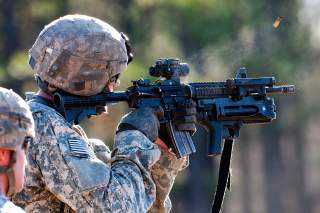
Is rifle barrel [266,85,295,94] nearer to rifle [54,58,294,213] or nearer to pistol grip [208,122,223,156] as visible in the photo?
rifle [54,58,294,213]

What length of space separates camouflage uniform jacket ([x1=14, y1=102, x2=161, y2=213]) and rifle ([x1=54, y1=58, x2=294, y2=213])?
21cm

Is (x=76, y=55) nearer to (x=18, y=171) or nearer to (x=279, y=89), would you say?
(x=18, y=171)

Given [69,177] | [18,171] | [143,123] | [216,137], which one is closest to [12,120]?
[18,171]

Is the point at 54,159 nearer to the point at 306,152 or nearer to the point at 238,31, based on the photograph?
the point at 238,31

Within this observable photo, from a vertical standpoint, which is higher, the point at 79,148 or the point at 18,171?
the point at 79,148

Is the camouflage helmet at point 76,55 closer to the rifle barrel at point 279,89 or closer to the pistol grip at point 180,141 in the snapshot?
the pistol grip at point 180,141

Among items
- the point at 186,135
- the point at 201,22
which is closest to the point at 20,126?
the point at 186,135

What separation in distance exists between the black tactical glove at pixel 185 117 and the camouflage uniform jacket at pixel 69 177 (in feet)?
2.04

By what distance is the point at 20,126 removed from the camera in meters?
5.27

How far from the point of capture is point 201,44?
30.9 meters

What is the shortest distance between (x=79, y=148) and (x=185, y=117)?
0.94 meters

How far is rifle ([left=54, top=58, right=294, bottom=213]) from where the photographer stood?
6.55m

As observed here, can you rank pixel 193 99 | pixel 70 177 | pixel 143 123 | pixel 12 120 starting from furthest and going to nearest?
pixel 193 99, pixel 143 123, pixel 70 177, pixel 12 120

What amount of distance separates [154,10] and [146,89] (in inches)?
1026
